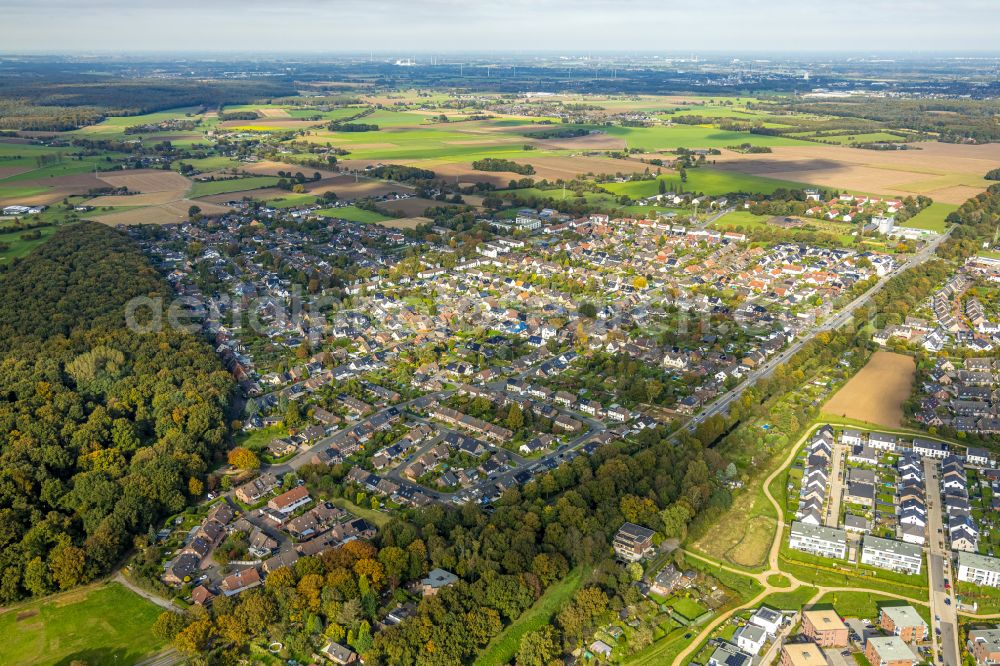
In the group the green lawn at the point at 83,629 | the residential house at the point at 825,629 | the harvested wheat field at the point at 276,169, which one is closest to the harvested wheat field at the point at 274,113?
the harvested wheat field at the point at 276,169

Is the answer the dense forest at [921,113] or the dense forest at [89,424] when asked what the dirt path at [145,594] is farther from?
the dense forest at [921,113]

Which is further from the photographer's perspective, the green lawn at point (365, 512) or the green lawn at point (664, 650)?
the green lawn at point (365, 512)

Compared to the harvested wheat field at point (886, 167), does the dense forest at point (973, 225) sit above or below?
below

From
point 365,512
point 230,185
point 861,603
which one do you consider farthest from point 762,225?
point 230,185

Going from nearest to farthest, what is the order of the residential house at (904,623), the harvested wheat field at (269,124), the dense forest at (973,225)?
the residential house at (904,623)
the dense forest at (973,225)
the harvested wheat field at (269,124)

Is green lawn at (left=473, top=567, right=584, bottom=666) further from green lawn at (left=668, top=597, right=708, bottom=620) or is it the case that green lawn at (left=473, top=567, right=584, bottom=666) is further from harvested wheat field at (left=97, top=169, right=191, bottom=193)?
harvested wheat field at (left=97, top=169, right=191, bottom=193)

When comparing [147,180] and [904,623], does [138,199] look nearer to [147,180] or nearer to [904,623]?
[147,180]
